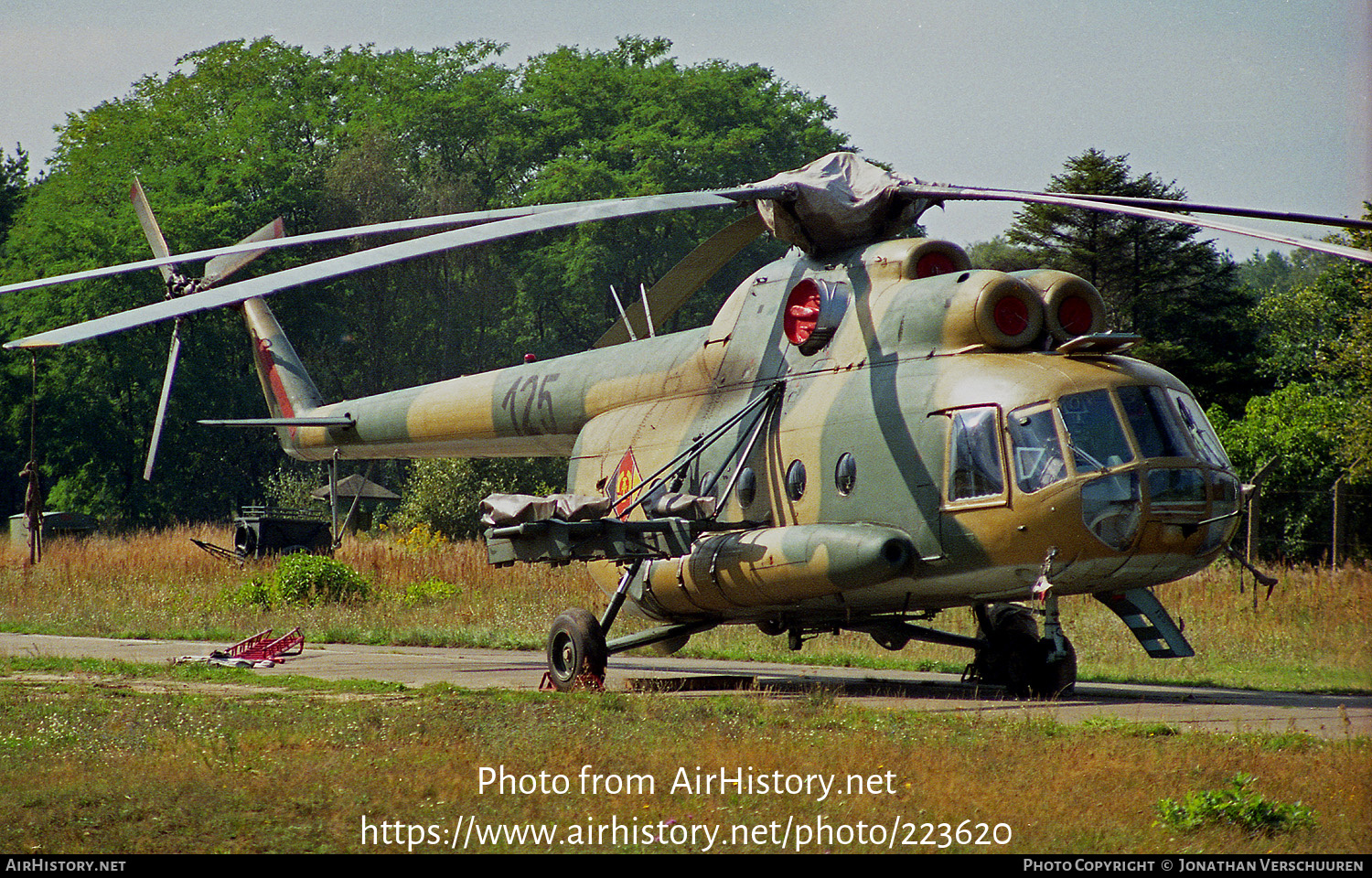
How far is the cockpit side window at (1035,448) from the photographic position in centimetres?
1058

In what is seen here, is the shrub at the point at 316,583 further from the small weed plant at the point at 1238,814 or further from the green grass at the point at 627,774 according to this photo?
the small weed plant at the point at 1238,814

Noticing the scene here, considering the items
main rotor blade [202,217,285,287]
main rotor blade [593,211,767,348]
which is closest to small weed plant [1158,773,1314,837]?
main rotor blade [593,211,767,348]

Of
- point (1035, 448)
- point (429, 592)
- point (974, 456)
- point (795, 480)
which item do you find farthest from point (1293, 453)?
point (1035, 448)

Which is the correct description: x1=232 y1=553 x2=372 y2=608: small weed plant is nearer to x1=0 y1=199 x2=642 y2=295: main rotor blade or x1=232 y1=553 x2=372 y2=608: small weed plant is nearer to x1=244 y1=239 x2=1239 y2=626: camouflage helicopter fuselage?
x1=244 y1=239 x2=1239 y2=626: camouflage helicopter fuselage

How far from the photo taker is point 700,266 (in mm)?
14961

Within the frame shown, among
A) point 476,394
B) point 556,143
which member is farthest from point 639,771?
point 556,143

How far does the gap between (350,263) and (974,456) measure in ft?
16.8

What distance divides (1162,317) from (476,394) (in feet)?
77.1

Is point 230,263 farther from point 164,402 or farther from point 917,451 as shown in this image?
point 917,451

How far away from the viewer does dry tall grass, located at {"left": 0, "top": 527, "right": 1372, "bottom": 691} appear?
15.7m

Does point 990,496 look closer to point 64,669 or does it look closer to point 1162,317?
point 64,669

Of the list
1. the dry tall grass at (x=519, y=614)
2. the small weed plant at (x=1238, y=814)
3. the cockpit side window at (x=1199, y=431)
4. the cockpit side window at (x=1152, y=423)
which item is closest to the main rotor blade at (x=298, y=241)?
the cockpit side window at (x=1152, y=423)

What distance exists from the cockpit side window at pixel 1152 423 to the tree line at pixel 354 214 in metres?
29.7

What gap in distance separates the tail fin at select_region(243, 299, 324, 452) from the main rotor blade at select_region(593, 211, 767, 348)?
7299 millimetres
